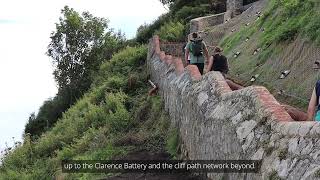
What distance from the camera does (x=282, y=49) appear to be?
15.9 m

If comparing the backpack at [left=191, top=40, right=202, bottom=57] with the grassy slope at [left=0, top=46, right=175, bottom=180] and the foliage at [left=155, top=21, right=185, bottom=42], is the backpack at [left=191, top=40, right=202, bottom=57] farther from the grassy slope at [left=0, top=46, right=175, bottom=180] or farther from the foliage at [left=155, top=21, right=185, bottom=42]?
the foliage at [left=155, top=21, right=185, bottom=42]

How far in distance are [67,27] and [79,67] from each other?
10.8 feet

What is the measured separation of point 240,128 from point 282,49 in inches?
345

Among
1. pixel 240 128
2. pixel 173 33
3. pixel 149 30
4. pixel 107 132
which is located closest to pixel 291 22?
pixel 107 132

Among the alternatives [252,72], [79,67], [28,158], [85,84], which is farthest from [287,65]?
[79,67]

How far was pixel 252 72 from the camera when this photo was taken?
16.4 meters

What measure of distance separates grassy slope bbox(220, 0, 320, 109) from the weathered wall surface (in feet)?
7.57

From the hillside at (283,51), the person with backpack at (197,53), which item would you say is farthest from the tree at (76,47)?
the person with backpack at (197,53)

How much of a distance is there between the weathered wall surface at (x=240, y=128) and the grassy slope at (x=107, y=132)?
1.32 m

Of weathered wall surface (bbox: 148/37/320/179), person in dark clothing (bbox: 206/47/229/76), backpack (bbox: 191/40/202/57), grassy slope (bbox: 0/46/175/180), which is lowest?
grassy slope (bbox: 0/46/175/180)

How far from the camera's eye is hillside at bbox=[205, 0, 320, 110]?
13011 millimetres

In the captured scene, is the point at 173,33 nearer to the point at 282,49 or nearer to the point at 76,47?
the point at 76,47

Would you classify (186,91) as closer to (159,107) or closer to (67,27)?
(159,107)

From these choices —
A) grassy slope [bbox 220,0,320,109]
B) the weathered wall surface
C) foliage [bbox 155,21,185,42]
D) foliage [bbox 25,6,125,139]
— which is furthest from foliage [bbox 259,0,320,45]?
foliage [bbox 25,6,125,139]
